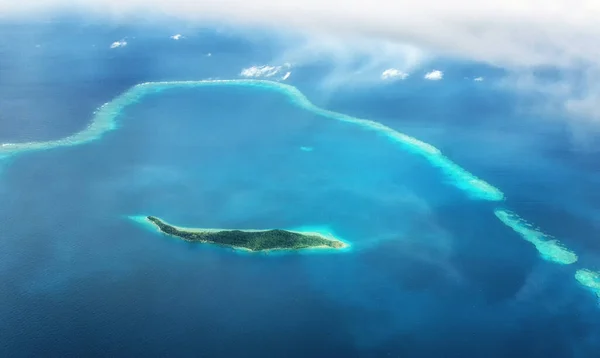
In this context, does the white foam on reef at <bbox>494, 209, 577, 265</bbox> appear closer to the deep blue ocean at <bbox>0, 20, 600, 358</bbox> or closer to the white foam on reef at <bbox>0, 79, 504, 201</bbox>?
the deep blue ocean at <bbox>0, 20, 600, 358</bbox>

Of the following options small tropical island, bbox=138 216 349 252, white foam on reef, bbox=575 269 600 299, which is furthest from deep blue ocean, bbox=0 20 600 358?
small tropical island, bbox=138 216 349 252

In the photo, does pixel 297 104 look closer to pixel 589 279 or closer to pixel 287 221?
pixel 287 221

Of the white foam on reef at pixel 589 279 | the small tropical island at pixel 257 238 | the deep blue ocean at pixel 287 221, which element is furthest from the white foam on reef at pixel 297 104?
the small tropical island at pixel 257 238

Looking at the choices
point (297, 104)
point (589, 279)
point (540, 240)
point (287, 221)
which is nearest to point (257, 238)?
point (287, 221)

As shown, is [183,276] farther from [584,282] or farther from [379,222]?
[584,282]

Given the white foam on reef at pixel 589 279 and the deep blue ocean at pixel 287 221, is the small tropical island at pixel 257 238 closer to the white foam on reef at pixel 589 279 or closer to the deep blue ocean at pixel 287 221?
the deep blue ocean at pixel 287 221
